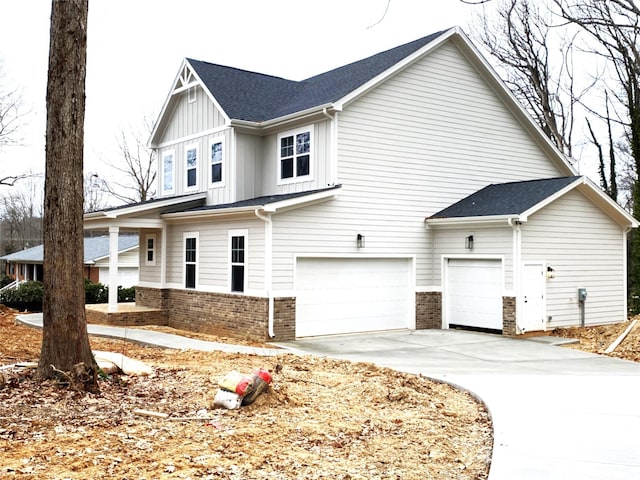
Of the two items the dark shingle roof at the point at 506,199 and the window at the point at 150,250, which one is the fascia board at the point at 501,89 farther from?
the window at the point at 150,250

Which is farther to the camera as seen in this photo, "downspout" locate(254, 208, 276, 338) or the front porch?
the front porch

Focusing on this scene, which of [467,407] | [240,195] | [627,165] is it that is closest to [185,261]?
[240,195]

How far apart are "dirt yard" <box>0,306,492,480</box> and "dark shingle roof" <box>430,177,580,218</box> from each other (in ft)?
28.7

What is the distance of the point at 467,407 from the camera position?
7.91 meters

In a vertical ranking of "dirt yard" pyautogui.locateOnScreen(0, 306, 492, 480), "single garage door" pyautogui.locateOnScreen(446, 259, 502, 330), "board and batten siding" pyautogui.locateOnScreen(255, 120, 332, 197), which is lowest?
"dirt yard" pyautogui.locateOnScreen(0, 306, 492, 480)

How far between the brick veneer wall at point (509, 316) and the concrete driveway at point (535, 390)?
288mm

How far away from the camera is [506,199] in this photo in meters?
17.7

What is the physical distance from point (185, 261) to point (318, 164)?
4892 mm

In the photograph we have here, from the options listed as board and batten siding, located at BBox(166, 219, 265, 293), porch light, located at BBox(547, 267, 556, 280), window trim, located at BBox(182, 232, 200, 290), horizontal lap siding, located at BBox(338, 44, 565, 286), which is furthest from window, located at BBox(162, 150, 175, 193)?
porch light, located at BBox(547, 267, 556, 280)

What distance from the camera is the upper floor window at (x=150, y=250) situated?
20556 mm

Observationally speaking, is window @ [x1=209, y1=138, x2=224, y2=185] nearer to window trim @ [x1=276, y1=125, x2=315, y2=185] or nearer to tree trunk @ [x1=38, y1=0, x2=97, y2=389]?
window trim @ [x1=276, y1=125, x2=315, y2=185]

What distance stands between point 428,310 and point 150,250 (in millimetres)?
8947

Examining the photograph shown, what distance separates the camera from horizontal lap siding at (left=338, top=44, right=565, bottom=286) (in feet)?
56.8

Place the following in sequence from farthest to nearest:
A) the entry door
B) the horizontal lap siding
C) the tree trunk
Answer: the horizontal lap siding, the entry door, the tree trunk
